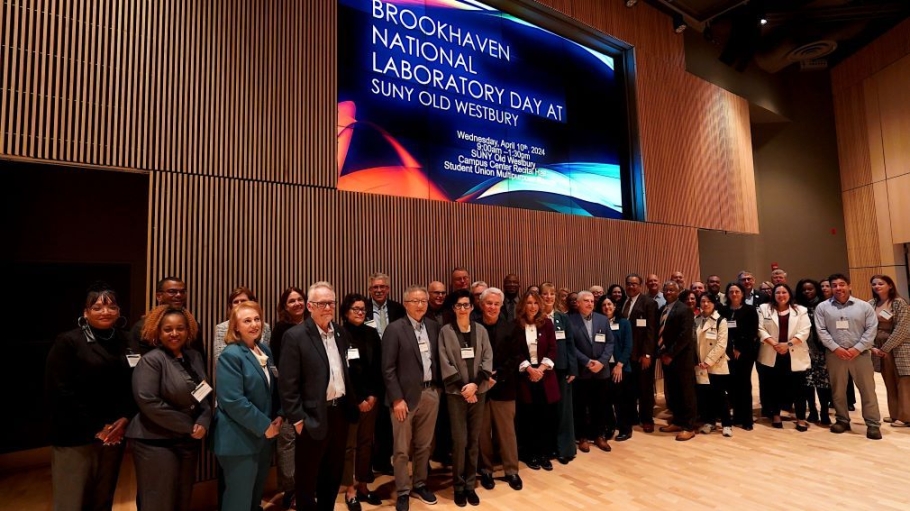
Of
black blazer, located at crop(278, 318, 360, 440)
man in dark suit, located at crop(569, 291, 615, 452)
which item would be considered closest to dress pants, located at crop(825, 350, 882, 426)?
man in dark suit, located at crop(569, 291, 615, 452)

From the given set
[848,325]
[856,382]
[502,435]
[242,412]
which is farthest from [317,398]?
[856,382]

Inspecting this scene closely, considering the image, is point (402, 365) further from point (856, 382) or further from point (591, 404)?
Result: point (856, 382)

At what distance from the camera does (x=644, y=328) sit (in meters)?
5.07

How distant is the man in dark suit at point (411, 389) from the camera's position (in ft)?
10.7

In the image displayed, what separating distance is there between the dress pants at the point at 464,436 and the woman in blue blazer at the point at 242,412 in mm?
1261

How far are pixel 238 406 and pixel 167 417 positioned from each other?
0.32 meters

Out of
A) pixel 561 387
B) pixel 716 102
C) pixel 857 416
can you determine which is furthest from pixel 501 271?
pixel 716 102

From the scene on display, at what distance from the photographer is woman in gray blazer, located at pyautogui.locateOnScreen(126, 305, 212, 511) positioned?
2.36m

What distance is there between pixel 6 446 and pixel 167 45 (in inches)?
149

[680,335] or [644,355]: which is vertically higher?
[680,335]

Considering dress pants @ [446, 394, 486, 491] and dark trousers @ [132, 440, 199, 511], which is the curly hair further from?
dress pants @ [446, 394, 486, 491]

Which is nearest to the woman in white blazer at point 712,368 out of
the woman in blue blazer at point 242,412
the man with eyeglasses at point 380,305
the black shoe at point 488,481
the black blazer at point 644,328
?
the black blazer at point 644,328

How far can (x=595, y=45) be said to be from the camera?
7.32 m

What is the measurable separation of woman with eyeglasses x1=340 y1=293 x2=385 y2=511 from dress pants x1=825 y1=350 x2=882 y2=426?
4.56 m
